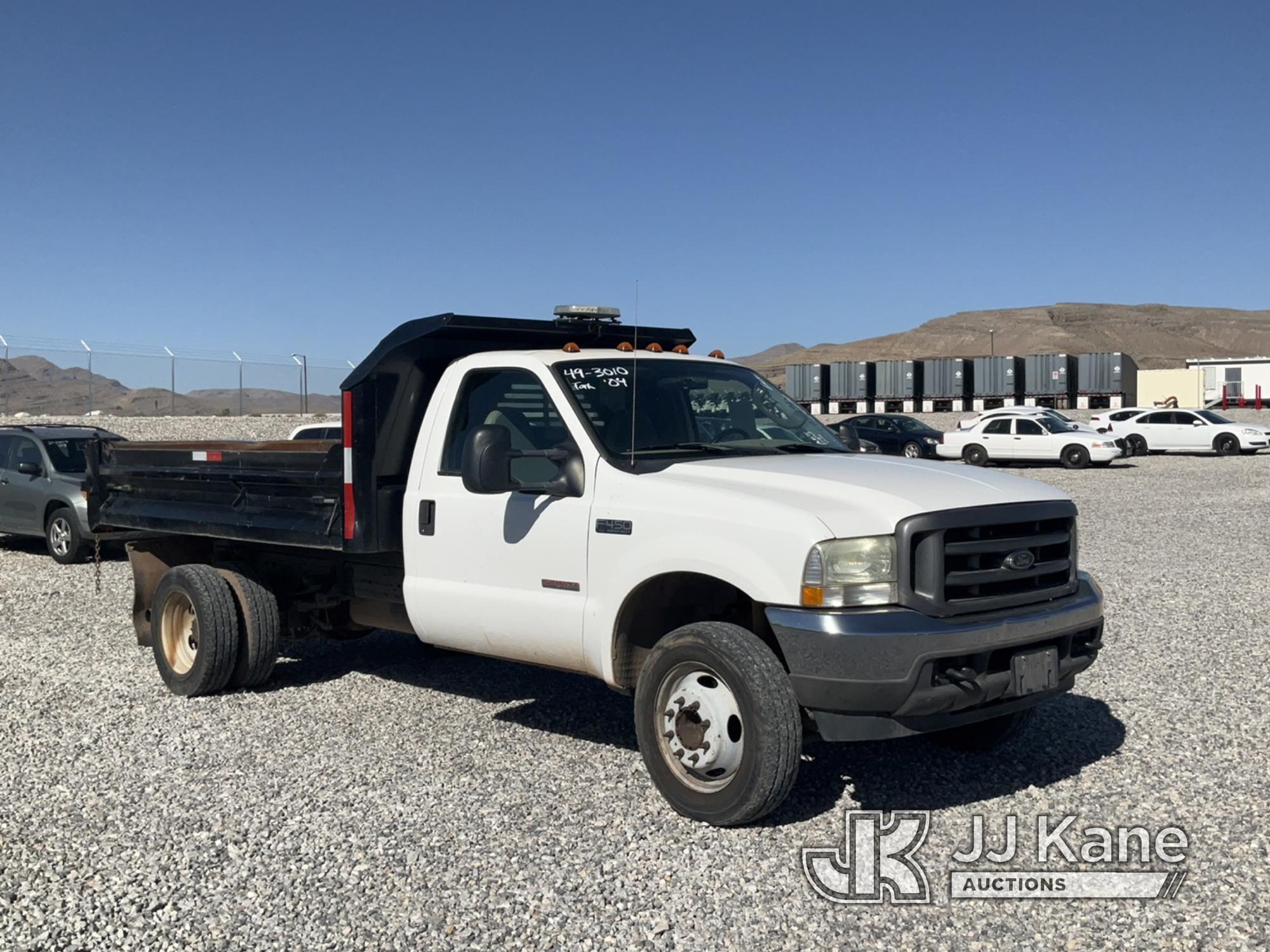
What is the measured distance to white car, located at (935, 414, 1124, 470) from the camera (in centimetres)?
3098

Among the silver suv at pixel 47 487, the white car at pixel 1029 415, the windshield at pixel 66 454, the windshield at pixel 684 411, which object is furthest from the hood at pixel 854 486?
the white car at pixel 1029 415

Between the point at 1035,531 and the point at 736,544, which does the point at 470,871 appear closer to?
the point at 736,544

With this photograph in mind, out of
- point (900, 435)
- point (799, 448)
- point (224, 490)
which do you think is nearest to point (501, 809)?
point (799, 448)

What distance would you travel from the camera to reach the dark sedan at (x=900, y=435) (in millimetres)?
34031

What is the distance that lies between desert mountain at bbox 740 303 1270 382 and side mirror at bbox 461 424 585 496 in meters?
147

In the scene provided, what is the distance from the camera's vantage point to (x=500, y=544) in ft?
18.7

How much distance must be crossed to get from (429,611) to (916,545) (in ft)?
8.79

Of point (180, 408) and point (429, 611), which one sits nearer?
point (429, 611)

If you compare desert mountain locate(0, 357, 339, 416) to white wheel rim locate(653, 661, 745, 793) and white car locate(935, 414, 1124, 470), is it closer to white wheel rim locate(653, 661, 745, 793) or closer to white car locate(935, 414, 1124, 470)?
Answer: white car locate(935, 414, 1124, 470)

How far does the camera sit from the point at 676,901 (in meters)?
4.19

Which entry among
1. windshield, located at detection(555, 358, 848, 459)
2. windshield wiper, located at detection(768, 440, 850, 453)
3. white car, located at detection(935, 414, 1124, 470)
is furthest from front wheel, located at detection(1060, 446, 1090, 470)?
windshield wiper, located at detection(768, 440, 850, 453)

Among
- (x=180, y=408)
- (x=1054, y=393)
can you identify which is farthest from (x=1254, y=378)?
(x=180, y=408)

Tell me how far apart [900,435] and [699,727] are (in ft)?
101
